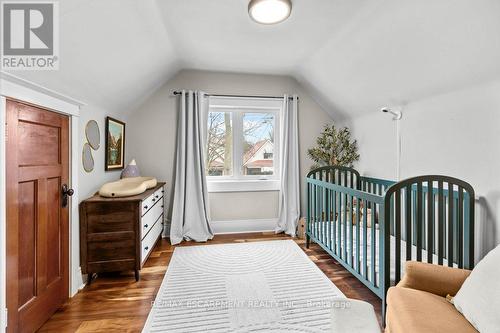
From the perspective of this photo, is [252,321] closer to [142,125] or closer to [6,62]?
[6,62]

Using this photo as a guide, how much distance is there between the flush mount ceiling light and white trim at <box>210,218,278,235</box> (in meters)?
2.63

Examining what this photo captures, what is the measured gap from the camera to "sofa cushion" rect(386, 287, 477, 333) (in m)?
1.08

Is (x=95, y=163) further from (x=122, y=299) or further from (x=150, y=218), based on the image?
(x=122, y=299)

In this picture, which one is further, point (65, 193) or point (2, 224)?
point (65, 193)

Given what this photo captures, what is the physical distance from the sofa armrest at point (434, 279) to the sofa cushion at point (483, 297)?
88 mm

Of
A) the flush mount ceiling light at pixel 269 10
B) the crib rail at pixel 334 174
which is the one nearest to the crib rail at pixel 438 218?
the crib rail at pixel 334 174

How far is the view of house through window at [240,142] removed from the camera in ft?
12.2

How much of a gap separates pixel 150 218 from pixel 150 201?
0.18 meters

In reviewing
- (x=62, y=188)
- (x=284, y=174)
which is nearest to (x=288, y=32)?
(x=284, y=174)

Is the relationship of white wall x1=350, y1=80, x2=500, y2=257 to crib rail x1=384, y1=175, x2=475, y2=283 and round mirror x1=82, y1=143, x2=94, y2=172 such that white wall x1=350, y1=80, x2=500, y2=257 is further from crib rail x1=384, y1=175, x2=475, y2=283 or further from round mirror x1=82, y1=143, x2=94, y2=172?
round mirror x1=82, y1=143, x2=94, y2=172

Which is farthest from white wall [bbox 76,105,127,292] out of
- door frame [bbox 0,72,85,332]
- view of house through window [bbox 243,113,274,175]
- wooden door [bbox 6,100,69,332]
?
view of house through window [bbox 243,113,274,175]

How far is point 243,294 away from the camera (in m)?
2.02

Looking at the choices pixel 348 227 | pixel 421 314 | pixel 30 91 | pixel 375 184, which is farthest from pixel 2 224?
pixel 375 184

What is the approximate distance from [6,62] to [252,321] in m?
2.04
